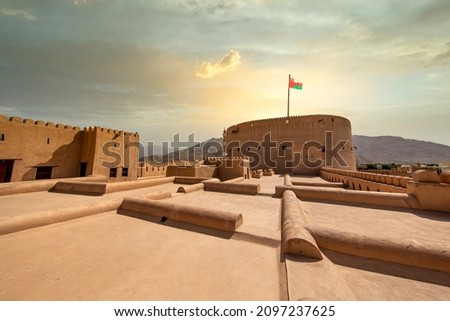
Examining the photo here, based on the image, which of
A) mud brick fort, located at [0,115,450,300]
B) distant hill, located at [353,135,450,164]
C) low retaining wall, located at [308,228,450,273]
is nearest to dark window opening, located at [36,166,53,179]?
mud brick fort, located at [0,115,450,300]

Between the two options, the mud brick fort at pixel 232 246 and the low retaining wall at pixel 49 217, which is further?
the low retaining wall at pixel 49 217

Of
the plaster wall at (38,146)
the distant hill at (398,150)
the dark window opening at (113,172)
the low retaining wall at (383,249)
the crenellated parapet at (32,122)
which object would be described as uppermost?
the distant hill at (398,150)

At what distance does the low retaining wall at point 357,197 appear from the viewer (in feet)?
20.4

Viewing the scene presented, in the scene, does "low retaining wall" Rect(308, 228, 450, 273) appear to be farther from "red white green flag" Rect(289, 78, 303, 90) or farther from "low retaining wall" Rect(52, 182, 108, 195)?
"red white green flag" Rect(289, 78, 303, 90)

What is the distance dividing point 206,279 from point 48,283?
1.95 meters

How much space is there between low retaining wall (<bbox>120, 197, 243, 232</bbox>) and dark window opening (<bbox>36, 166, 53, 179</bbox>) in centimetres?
1530

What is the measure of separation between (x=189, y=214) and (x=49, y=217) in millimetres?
3254

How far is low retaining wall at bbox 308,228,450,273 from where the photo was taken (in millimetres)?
2760

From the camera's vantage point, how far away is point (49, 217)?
450cm

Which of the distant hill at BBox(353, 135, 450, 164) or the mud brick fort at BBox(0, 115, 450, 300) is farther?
the distant hill at BBox(353, 135, 450, 164)

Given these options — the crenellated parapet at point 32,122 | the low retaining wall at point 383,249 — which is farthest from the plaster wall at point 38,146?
the low retaining wall at point 383,249

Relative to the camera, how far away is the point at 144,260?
2.98 m

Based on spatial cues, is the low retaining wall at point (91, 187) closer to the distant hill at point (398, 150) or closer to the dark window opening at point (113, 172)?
the dark window opening at point (113, 172)

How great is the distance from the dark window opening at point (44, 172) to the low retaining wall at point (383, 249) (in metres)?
20.4
